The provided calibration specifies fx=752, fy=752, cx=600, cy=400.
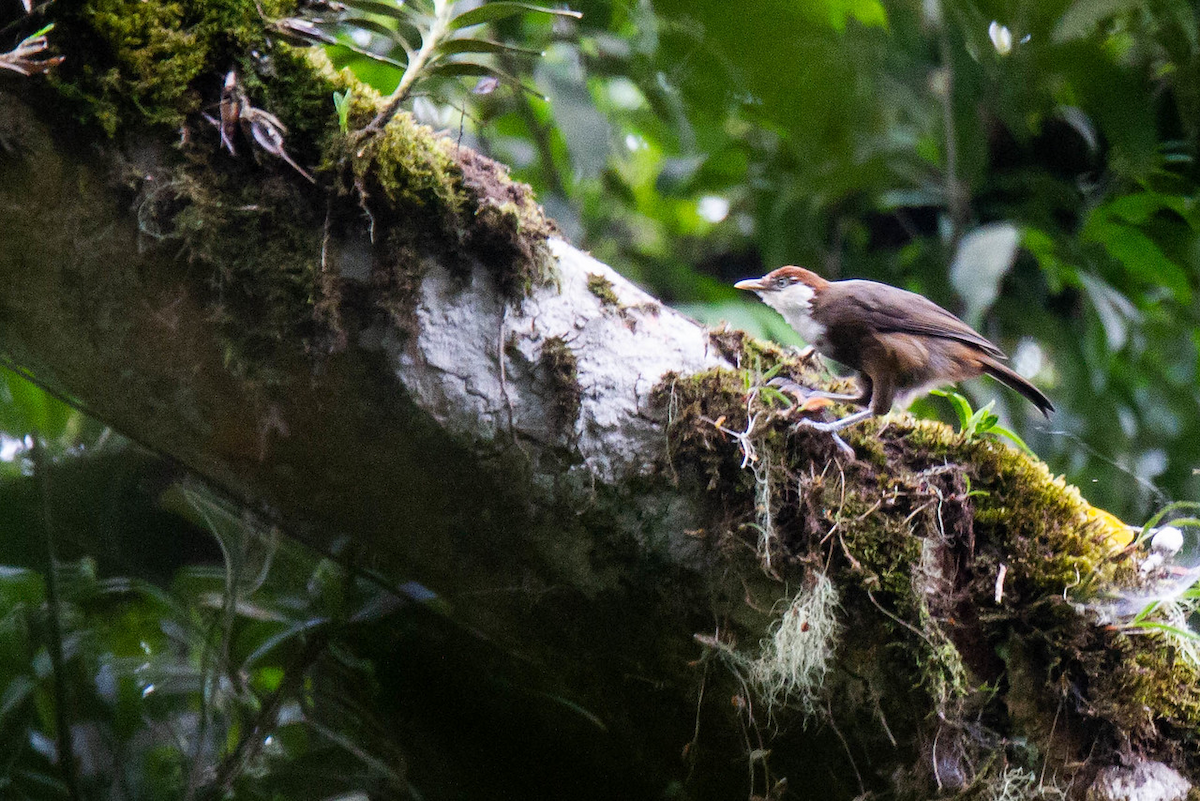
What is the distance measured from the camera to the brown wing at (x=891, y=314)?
174 cm

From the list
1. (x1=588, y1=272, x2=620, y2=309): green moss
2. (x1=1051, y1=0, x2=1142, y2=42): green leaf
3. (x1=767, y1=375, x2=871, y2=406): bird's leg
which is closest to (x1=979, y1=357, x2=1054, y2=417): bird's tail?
(x1=767, y1=375, x2=871, y2=406): bird's leg

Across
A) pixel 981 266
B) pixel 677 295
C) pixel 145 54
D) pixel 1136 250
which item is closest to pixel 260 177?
pixel 145 54

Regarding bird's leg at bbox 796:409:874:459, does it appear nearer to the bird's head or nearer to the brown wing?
the brown wing

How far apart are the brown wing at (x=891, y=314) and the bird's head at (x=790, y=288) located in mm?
46

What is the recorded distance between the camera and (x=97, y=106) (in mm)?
1241

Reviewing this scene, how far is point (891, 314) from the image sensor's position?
1752 mm

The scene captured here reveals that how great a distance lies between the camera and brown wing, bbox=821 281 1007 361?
1.74 metres

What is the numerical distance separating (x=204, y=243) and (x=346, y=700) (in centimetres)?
120

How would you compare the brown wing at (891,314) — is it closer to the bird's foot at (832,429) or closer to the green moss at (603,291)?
the bird's foot at (832,429)

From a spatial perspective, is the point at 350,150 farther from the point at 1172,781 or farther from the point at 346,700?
the point at 1172,781

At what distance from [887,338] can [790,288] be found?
11.3 inches

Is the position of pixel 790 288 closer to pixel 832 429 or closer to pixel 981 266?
pixel 832 429

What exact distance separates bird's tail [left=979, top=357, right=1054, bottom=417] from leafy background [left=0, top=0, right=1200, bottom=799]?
313 millimetres

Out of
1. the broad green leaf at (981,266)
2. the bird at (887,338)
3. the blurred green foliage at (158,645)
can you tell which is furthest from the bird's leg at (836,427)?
the broad green leaf at (981,266)
